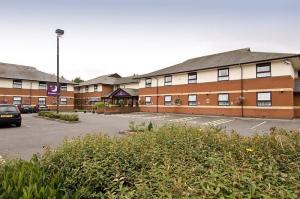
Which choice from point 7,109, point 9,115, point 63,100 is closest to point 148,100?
point 63,100

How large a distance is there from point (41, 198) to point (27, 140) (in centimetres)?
955

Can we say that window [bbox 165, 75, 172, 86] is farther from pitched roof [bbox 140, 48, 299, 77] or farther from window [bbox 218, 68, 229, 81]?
window [bbox 218, 68, 229, 81]

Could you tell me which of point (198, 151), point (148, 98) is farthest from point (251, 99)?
point (198, 151)

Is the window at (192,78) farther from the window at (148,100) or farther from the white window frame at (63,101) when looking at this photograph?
the white window frame at (63,101)

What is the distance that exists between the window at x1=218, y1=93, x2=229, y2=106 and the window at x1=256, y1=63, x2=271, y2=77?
4.06 meters

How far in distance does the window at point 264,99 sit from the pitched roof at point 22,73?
36676 mm

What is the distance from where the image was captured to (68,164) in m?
3.91

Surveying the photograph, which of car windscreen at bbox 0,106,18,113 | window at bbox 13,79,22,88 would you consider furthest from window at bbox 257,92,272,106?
window at bbox 13,79,22,88

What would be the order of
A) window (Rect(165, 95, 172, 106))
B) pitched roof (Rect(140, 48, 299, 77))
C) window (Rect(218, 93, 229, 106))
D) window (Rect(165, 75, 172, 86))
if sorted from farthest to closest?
window (Rect(165, 75, 172, 86)), window (Rect(165, 95, 172, 106)), window (Rect(218, 93, 229, 106)), pitched roof (Rect(140, 48, 299, 77))

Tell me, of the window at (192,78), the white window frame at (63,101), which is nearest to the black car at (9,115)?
the window at (192,78)

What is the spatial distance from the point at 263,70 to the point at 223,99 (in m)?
5.25

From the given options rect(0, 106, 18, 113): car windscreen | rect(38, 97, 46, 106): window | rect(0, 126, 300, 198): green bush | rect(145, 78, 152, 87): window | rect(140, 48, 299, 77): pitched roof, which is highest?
rect(140, 48, 299, 77): pitched roof

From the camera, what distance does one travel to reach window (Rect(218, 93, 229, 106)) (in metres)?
28.0

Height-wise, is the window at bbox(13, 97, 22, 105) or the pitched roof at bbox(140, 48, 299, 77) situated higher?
the pitched roof at bbox(140, 48, 299, 77)
